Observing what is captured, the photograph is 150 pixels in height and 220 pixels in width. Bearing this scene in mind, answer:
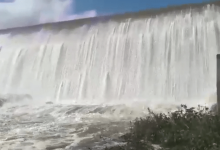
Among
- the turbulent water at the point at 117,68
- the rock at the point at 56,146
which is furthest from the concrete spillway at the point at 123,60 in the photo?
the rock at the point at 56,146

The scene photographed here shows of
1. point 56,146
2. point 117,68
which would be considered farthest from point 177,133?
point 117,68

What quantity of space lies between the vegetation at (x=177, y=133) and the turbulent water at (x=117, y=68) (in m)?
4.27

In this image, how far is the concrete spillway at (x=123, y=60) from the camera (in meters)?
19.2

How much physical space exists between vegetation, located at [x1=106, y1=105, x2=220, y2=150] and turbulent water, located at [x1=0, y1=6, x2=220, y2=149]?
14.0ft

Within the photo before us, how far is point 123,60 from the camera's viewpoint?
2180cm

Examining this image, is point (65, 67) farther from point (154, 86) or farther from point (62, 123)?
point (62, 123)

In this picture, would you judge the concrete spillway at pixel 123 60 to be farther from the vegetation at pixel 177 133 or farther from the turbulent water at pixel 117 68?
the vegetation at pixel 177 133

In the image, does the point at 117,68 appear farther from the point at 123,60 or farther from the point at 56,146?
the point at 56,146

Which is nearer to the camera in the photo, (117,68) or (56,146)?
(56,146)

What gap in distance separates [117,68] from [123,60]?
0.66 meters

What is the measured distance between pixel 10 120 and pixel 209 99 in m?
9.79

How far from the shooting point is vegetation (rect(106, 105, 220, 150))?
7340mm

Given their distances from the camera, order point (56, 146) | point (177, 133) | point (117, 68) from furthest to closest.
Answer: point (117, 68)
point (56, 146)
point (177, 133)

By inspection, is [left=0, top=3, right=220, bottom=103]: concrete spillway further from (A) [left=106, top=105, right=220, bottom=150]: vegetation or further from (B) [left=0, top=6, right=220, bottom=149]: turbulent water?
(A) [left=106, top=105, right=220, bottom=150]: vegetation
